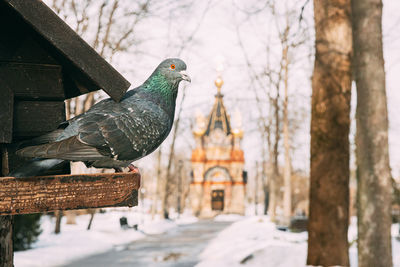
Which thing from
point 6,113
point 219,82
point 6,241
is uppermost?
point 219,82

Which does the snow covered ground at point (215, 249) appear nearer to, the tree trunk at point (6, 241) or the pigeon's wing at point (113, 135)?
the tree trunk at point (6, 241)

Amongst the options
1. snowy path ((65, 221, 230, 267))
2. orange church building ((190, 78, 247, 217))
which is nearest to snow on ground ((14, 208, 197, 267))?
snowy path ((65, 221, 230, 267))

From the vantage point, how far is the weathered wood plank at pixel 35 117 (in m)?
2.50

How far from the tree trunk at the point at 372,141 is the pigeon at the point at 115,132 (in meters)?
4.54

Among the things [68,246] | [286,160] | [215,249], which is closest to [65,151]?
[215,249]

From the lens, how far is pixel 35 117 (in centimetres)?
256

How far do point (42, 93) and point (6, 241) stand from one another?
1.23m

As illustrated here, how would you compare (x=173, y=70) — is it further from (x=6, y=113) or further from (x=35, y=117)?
(x=6, y=113)

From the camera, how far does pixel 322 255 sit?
20.6 ft

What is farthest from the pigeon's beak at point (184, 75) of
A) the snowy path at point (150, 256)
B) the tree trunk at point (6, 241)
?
the snowy path at point (150, 256)

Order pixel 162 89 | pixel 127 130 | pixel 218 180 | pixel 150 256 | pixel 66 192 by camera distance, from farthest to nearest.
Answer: pixel 218 180, pixel 150 256, pixel 162 89, pixel 127 130, pixel 66 192

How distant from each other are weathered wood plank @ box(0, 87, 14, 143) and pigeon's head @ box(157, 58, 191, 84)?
872mm

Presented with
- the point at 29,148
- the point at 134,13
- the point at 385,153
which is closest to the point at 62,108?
the point at 29,148

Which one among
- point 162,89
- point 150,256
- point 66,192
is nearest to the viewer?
point 66,192
